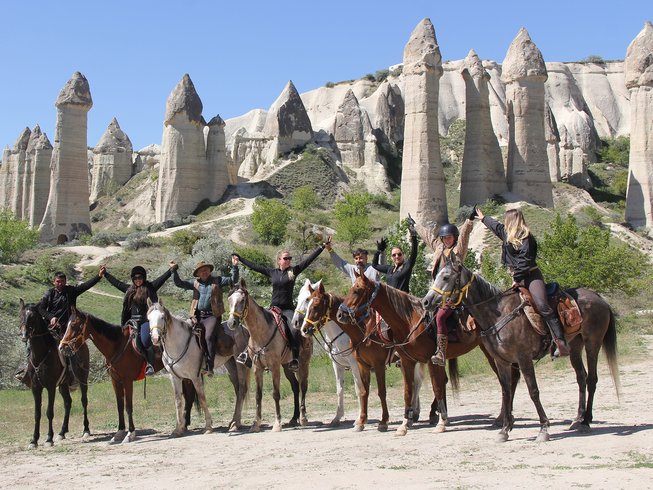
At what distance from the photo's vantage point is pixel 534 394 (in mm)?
9734

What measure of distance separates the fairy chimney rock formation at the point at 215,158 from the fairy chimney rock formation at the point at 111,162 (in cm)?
1629

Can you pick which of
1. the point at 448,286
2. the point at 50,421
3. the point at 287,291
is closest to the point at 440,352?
the point at 448,286

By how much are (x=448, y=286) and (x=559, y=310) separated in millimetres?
1351

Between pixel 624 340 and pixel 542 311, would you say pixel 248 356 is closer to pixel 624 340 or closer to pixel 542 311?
pixel 542 311

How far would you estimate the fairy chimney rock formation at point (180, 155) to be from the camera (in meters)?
52.2

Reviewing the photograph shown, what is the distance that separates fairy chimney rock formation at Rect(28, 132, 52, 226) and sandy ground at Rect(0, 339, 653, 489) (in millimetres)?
48167

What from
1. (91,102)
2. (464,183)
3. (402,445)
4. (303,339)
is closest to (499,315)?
(402,445)

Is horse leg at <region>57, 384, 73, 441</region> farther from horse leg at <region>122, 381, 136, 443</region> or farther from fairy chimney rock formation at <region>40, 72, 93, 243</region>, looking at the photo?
fairy chimney rock formation at <region>40, 72, 93, 243</region>

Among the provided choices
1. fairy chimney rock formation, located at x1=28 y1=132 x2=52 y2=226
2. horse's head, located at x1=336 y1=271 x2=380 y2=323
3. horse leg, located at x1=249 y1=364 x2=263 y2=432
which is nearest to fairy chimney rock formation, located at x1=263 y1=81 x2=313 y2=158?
fairy chimney rock formation, located at x1=28 y1=132 x2=52 y2=226

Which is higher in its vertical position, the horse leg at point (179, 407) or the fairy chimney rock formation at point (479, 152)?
the fairy chimney rock formation at point (479, 152)

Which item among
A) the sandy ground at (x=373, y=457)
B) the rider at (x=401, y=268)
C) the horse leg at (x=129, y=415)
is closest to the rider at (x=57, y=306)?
the horse leg at (x=129, y=415)

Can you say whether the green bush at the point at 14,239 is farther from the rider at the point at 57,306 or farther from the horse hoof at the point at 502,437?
the horse hoof at the point at 502,437

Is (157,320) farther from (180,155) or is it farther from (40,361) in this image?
(180,155)

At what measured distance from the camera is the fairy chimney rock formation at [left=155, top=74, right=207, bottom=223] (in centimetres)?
5222
